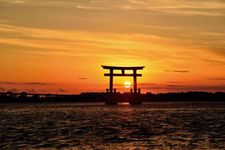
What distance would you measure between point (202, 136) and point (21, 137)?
33.1 feet

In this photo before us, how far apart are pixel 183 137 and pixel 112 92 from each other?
84.5 meters

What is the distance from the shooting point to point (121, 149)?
21.8m

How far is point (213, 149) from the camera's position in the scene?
69.7 feet

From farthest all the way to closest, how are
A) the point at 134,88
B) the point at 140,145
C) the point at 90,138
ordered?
the point at 134,88
the point at 90,138
the point at 140,145

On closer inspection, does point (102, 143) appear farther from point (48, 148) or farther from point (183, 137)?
point (183, 137)

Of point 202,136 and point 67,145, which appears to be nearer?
point 67,145

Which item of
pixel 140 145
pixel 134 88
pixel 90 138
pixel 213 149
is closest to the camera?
pixel 213 149

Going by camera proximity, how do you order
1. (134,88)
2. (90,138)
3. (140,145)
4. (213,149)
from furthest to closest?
(134,88) → (90,138) → (140,145) → (213,149)

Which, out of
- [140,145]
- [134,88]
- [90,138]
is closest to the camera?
[140,145]

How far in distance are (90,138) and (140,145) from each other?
453 centimetres

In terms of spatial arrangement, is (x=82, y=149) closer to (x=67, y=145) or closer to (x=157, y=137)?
(x=67, y=145)

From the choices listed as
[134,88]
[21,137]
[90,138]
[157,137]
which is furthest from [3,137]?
[134,88]

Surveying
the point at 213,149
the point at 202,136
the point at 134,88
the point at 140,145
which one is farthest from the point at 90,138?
the point at 134,88

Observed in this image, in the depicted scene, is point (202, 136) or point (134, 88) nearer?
point (202, 136)
